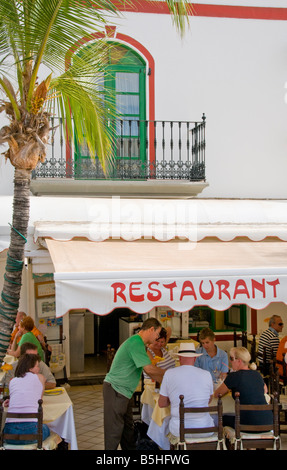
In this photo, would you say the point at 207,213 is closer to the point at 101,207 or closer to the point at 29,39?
the point at 101,207

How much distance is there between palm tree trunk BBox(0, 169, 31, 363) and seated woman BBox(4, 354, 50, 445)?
446 mm

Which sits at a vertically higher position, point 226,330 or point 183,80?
point 183,80

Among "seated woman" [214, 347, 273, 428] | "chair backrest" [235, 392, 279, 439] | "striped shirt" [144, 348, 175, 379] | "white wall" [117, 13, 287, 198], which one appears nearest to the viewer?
"chair backrest" [235, 392, 279, 439]

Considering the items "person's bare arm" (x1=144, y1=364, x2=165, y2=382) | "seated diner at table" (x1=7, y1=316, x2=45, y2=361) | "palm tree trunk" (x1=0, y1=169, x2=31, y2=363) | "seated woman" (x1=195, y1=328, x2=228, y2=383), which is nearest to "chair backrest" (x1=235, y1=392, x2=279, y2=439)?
"person's bare arm" (x1=144, y1=364, x2=165, y2=382)

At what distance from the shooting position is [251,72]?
1259 centimetres

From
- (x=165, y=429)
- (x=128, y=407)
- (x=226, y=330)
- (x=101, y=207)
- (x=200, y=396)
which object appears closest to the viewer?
(x=200, y=396)

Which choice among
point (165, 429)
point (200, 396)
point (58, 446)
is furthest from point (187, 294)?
point (58, 446)

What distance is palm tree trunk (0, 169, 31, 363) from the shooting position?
6617 mm

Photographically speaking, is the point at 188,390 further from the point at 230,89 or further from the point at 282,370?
the point at 230,89

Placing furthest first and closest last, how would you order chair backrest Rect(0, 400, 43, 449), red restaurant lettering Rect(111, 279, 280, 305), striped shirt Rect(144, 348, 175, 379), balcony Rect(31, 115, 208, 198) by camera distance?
1. balcony Rect(31, 115, 208, 198)
2. striped shirt Rect(144, 348, 175, 379)
3. chair backrest Rect(0, 400, 43, 449)
4. red restaurant lettering Rect(111, 279, 280, 305)

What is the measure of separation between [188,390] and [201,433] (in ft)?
1.54

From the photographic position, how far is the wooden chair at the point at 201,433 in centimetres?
589

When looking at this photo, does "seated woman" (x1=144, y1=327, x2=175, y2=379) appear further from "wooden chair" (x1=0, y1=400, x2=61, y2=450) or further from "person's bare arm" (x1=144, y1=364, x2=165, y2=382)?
"wooden chair" (x1=0, y1=400, x2=61, y2=450)
